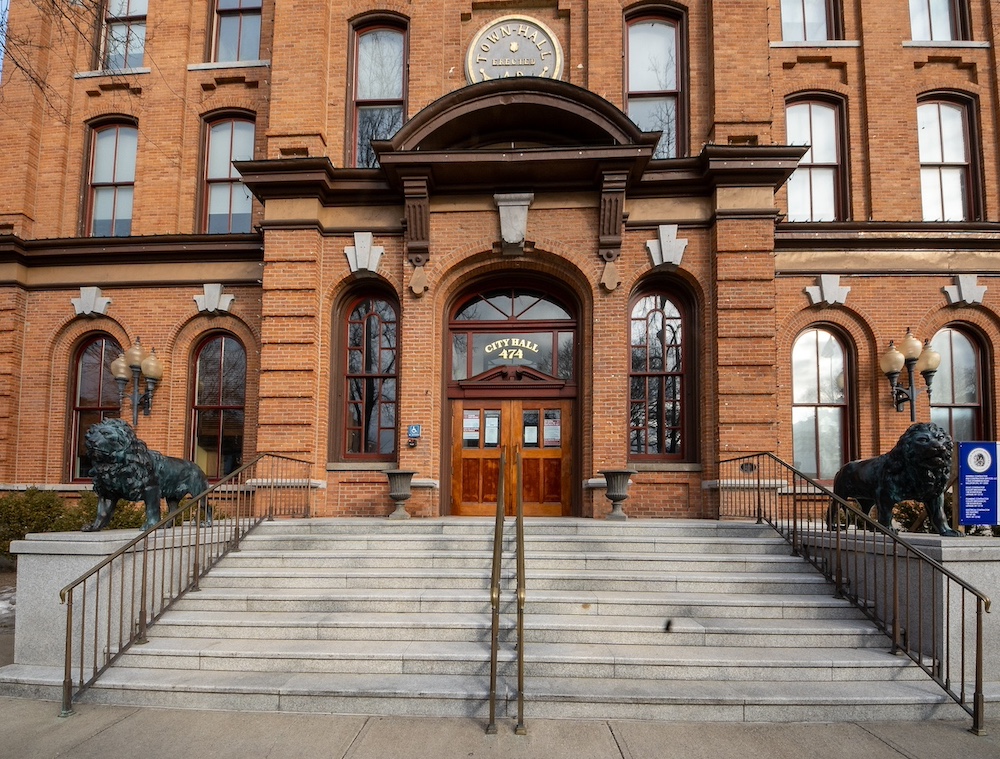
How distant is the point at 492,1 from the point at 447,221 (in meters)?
4.62

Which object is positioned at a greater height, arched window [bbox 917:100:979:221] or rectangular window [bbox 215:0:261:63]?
rectangular window [bbox 215:0:261:63]

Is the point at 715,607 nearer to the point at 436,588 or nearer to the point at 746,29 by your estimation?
the point at 436,588

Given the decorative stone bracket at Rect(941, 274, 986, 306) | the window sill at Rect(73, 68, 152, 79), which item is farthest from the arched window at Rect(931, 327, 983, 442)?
the window sill at Rect(73, 68, 152, 79)

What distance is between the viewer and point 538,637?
21.7 ft

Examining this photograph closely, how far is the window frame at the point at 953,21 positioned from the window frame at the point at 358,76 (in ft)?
33.2

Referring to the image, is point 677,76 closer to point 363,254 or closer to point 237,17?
point 363,254

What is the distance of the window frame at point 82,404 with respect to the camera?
1388 centimetres

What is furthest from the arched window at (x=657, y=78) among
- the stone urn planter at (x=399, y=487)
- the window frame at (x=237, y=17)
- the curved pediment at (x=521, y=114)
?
the window frame at (x=237, y=17)

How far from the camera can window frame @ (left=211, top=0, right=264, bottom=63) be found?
14.6 metres

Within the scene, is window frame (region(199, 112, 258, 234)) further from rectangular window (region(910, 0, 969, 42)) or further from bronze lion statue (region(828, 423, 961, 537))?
rectangular window (region(910, 0, 969, 42))

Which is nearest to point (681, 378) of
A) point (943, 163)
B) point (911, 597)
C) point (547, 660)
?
point (911, 597)

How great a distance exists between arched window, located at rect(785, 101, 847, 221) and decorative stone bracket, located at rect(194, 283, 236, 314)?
434 inches

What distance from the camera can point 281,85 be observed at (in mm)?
12664

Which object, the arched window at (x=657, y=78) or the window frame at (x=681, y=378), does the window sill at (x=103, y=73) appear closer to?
the arched window at (x=657, y=78)
